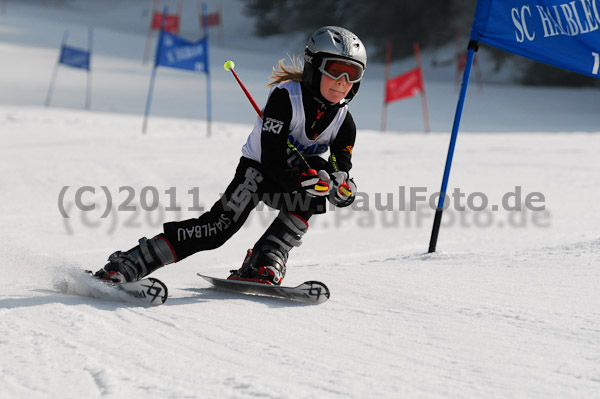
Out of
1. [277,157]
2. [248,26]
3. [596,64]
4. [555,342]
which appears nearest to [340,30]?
[277,157]

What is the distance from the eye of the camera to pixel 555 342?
8.82 feet

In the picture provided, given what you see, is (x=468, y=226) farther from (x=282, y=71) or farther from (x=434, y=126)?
(x=434, y=126)

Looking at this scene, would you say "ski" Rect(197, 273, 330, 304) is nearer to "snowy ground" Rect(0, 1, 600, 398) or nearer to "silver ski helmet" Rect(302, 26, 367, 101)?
"snowy ground" Rect(0, 1, 600, 398)

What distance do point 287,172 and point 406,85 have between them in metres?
11.6

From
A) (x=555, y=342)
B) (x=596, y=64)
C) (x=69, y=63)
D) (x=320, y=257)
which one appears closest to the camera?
(x=555, y=342)

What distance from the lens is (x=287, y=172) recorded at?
3346mm

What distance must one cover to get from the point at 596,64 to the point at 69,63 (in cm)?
1279

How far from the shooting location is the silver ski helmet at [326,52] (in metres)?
3.45

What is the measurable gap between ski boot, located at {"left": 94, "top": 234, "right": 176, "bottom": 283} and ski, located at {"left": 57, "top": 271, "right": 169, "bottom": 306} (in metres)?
0.10

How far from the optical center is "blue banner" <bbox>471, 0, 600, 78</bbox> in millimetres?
4684

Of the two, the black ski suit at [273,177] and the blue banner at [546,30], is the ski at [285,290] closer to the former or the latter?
the black ski suit at [273,177]

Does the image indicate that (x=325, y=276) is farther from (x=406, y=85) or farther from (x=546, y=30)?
(x=406, y=85)

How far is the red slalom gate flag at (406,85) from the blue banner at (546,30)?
9.62 m

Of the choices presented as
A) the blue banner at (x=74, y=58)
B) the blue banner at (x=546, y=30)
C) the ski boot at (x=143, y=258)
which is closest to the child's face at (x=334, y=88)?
the ski boot at (x=143, y=258)
